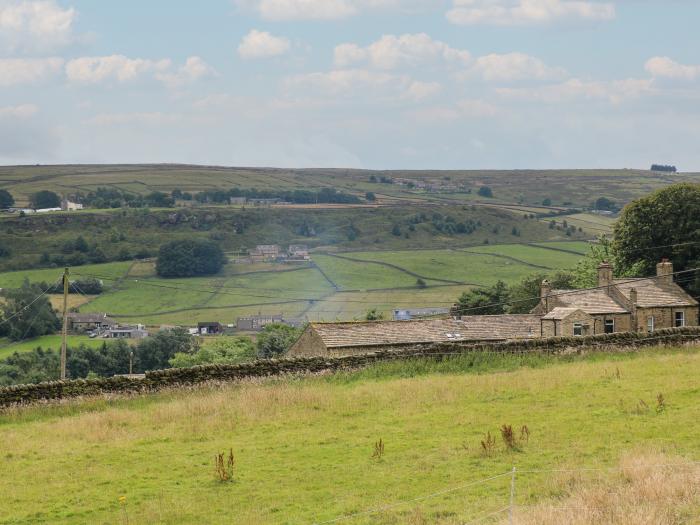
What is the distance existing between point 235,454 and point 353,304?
109003 mm

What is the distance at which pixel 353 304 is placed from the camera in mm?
133375

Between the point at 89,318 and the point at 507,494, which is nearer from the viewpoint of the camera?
the point at 507,494

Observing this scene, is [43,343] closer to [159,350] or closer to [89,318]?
[89,318]

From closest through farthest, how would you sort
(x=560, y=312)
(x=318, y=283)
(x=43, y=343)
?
(x=560, y=312), (x=43, y=343), (x=318, y=283)

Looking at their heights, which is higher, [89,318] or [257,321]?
[89,318]

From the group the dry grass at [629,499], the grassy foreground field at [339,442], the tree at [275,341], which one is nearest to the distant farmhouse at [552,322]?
the grassy foreground field at [339,442]

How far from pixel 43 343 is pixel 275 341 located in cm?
4616

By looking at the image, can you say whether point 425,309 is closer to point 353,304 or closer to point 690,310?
point 353,304

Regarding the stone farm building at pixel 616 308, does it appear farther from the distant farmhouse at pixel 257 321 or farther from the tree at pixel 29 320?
the tree at pixel 29 320

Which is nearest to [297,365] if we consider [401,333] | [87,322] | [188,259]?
[401,333]

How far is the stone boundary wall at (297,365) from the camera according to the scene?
104 feet

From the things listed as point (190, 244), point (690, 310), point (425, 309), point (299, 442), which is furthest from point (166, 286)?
point (299, 442)

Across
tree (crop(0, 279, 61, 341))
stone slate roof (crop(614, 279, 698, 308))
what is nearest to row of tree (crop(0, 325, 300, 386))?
tree (crop(0, 279, 61, 341))

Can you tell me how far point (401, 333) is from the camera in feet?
158
